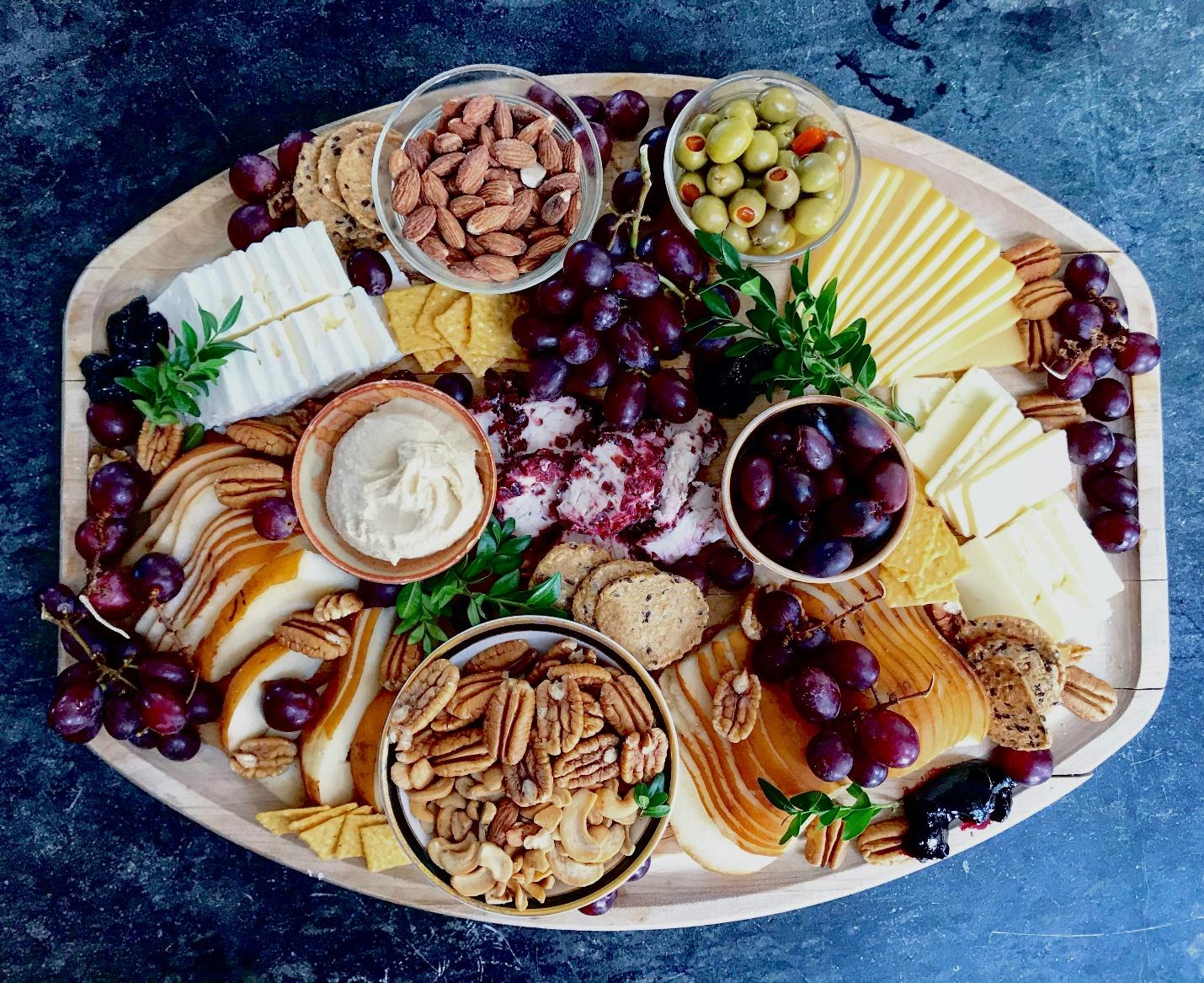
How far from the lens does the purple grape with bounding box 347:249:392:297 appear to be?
158 cm

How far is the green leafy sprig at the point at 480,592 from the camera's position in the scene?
151 centimetres

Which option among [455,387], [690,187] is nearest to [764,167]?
[690,187]

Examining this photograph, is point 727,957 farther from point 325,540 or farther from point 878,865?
point 325,540

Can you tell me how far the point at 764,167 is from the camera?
1.51 meters

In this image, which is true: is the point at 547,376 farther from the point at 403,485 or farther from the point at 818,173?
the point at 818,173

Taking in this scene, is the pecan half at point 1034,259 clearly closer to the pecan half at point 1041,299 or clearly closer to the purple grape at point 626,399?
the pecan half at point 1041,299

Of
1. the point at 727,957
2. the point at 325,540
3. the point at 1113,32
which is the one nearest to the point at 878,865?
the point at 727,957

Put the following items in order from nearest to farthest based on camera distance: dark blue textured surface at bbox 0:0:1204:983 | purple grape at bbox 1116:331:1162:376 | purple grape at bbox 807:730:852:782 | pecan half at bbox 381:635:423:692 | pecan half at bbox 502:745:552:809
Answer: pecan half at bbox 502:745:552:809
purple grape at bbox 807:730:852:782
pecan half at bbox 381:635:423:692
purple grape at bbox 1116:331:1162:376
dark blue textured surface at bbox 0:0:1204:983

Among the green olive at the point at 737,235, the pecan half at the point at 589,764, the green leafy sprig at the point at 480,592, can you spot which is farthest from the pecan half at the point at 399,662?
the green olive at the point at 737,235

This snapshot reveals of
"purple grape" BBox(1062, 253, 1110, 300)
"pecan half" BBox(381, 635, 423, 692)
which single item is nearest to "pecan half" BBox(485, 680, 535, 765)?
"pecan half" BBox(381, 635, 423, 692)

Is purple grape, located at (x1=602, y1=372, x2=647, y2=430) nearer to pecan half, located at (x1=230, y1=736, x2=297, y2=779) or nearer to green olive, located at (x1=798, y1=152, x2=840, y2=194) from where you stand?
green olive, located at (x1=798, y1=152, x2=840, y2=194)

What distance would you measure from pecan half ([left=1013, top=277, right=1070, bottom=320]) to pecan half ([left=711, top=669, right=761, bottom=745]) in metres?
0.85

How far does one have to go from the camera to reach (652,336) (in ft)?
4.95

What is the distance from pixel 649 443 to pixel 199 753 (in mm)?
990
